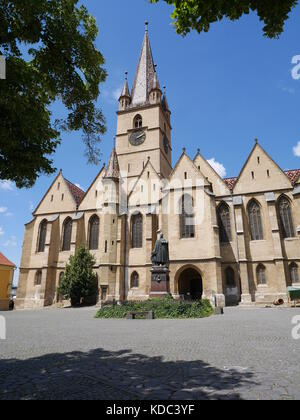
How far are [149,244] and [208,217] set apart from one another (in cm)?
661

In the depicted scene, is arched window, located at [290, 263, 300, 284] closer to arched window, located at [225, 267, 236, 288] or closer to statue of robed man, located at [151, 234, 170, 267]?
arched window, located at [225, 267, 236, 288]

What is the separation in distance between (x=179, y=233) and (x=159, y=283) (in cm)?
943

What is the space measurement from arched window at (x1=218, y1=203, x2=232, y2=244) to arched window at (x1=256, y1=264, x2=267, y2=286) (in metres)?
3.90

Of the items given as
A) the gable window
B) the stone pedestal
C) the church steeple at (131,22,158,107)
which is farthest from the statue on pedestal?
the church steeple at (131,22,158,107)

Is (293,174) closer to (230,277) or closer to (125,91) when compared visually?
(230,277)

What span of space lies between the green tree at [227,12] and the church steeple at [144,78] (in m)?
40.0

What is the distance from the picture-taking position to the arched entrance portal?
2874 cm

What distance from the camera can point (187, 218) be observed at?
27672 millimetres

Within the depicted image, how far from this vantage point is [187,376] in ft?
15.3

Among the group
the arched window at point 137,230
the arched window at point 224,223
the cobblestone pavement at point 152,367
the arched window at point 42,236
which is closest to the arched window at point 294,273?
the arched window at point 224,223

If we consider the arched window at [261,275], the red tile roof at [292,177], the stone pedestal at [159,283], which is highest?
the red tile roof at [292,177]

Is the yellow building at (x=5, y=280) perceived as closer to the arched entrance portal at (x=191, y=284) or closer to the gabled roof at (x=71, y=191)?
the gabled roof at (x=71, y=191)

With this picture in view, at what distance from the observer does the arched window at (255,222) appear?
27234 mm

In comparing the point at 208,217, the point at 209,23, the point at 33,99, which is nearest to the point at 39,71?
the point at 33,99
